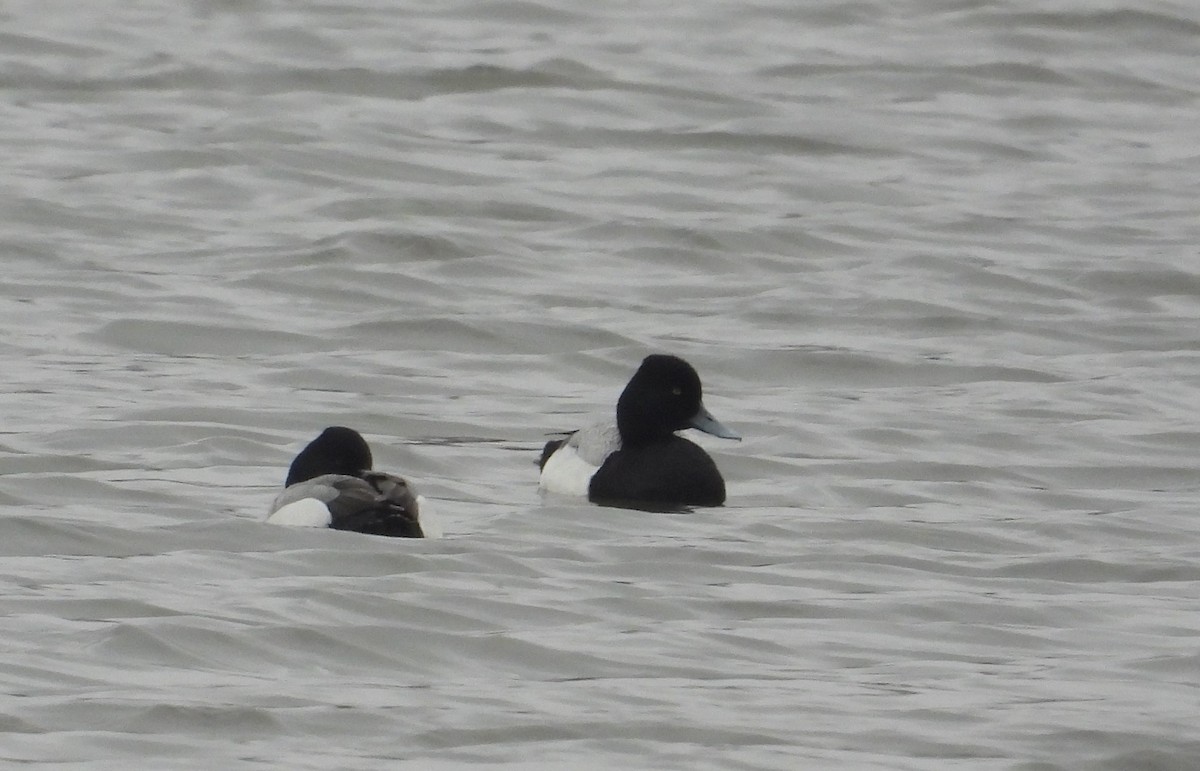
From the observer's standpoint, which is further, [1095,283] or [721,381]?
[1095,283]

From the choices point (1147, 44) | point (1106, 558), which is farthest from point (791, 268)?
point (1147, 44)

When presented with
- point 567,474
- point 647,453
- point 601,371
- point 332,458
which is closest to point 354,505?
point 332,458

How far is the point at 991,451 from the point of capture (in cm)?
1195

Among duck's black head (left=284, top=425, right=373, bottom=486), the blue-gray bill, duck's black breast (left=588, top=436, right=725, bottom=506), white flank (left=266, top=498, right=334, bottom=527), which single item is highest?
duck's black head (left=284, top=425, right=373, bottom=486)

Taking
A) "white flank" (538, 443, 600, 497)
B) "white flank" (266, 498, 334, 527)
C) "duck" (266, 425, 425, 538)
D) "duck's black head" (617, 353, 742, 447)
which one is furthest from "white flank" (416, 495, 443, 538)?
"duck's black head" (617, 353, 742, 447)

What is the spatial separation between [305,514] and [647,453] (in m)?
2.17

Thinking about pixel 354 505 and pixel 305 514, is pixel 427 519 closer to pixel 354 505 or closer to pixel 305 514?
pixel 354 505

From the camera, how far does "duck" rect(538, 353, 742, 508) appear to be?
1086cm

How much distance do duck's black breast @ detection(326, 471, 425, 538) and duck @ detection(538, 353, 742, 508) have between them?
1.45 metres

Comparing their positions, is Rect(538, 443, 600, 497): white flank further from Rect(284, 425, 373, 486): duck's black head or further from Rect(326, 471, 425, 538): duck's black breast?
Rect(326, 471, 425, 538): duck's black breast

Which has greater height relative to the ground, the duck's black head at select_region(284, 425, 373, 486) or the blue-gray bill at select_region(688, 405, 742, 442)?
the duck's black head at select_region(284, 425, 373, 486)

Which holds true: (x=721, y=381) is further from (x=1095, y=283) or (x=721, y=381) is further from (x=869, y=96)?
(x=869, y=96)

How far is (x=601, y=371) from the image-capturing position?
1366 cm

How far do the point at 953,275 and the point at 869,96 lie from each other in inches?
229
